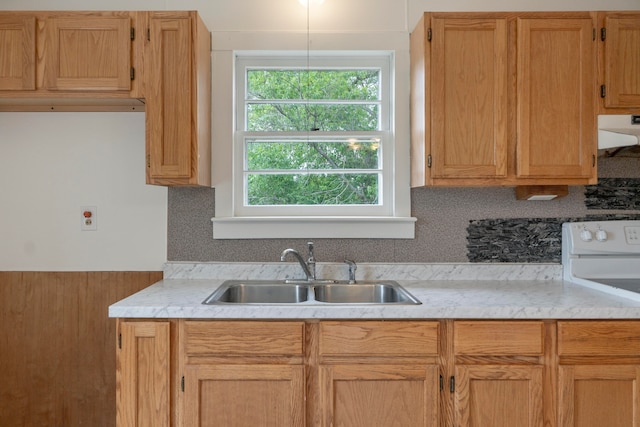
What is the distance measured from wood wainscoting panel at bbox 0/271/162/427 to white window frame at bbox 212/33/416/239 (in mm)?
546

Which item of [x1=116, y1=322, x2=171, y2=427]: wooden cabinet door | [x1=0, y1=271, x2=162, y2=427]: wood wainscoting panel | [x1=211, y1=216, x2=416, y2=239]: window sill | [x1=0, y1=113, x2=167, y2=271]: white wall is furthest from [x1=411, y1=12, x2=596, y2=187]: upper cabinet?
[x1=0, y1=271, x2=162, y2=427]: wood wainscoting panel

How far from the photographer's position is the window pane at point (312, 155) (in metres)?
2.39

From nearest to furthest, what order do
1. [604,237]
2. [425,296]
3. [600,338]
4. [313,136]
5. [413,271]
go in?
[600,338] < [425,296] < [604,237] < [413,271] < [313,136]

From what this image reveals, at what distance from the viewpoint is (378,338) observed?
1658 millimetres

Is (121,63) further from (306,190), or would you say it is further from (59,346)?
(59,346)

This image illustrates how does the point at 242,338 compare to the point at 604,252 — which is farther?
the point at 604,252

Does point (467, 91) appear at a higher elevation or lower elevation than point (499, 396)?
higher

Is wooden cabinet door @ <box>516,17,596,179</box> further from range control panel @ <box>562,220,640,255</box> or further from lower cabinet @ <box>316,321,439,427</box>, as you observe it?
lower cabinet @ <box>316,321,439,427</box>

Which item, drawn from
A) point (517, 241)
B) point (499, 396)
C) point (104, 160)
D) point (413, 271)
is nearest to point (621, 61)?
point (517, 241)

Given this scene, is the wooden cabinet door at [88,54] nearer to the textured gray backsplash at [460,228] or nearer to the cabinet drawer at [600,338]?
the textured gray backsplash at [460,228]

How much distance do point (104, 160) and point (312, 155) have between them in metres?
1.07

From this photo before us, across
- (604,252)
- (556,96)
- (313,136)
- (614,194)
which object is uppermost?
(556,96)

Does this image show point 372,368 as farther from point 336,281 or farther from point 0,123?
point 0,123

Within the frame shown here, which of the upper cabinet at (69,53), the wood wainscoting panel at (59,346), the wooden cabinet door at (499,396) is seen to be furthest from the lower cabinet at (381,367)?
the upper cabinet at (69,53)
